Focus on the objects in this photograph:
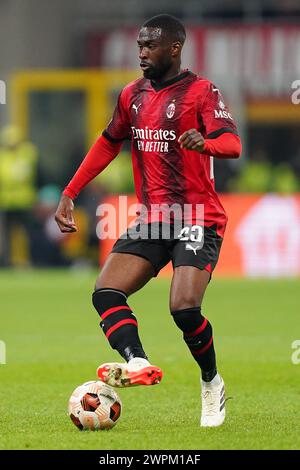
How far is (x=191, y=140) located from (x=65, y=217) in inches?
48.0

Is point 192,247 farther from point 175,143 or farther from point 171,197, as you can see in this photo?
point 175,143

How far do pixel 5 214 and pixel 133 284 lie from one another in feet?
56.1

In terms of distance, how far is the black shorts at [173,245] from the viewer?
8.02 m

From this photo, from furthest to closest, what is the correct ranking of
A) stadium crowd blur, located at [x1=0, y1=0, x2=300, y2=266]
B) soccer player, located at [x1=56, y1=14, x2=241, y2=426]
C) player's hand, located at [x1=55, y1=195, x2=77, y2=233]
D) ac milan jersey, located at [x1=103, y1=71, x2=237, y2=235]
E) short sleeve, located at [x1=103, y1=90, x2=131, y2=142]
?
stadium crowd blur, located at [x1=0, y1=0, x2=300, y2=266], short sleeve, located at [x1=103, y1=90, x2=131, y2=142], player's hand, located at [x1=55, y1=195, x2=77, y2=233], ac milan jersey, located at [x1=103, y1=71, x2=237, y2=235], soccer player, located at [x1=56, y1=14, x2=241, y2=426]

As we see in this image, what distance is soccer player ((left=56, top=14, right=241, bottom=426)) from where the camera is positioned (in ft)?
26.0

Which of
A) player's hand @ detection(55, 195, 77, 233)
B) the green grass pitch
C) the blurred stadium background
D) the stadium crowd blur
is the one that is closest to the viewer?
the green grass pitch

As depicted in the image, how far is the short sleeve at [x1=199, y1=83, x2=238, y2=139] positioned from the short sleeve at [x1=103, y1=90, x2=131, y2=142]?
0.55 metres

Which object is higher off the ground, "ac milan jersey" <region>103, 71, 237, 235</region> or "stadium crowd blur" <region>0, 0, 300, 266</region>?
"ac milan jersey" <region>103, 71, 237, 235</region>

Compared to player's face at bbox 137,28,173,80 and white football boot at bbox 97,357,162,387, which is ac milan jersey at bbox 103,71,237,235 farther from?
white football boot at bbox 97,357,162,387

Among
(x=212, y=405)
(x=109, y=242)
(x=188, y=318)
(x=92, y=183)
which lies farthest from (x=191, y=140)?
(x=92, y=183)

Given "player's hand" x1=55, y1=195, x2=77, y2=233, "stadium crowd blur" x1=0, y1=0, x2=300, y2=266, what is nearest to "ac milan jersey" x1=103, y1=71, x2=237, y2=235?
"player's hand" x1=55, y1=195, x2=77, y2=233

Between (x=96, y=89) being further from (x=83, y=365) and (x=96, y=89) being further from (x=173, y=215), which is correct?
(x=173, y=215)

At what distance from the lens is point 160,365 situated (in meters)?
11.7

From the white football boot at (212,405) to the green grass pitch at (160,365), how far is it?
0.09 meters
